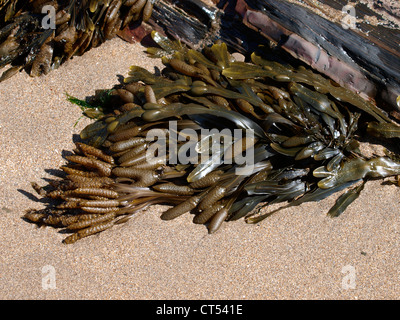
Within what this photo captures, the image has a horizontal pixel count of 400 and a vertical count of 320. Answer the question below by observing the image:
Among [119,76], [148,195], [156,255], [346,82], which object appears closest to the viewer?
[156,255]

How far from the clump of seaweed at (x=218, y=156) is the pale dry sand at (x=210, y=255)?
0.09 metres

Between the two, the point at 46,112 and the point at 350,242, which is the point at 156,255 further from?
the point at 46,112

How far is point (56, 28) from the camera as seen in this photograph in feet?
10.9

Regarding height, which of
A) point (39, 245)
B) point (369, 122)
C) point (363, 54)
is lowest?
point (39, 245)

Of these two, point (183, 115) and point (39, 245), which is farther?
point (183, 115)

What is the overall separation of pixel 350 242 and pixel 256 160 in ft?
2.38

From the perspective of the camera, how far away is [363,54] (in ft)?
9.92

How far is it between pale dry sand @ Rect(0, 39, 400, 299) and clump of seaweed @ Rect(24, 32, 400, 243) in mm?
85

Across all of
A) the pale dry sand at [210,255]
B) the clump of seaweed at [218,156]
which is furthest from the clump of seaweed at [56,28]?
the pale dry sand at [210,255]

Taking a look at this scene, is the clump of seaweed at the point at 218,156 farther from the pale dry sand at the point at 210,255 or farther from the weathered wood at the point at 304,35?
the weathered wood at the point at 304,35

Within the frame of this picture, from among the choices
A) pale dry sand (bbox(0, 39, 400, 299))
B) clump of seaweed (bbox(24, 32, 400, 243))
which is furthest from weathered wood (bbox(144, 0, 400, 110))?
pale dry sand (bbox(0, 39, 400, 299))

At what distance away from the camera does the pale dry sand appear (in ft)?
7.20

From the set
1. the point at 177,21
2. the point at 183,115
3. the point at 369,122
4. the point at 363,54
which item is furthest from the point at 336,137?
the point at 177,21

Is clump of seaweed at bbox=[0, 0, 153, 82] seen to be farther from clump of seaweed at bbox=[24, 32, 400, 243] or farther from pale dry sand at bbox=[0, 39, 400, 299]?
pale dry sand at bbox=[0, 39, 400, 299]
